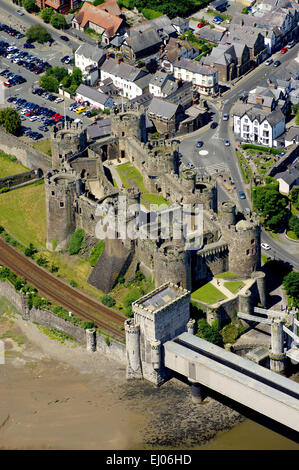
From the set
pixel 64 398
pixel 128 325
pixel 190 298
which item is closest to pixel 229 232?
pixel 190 298

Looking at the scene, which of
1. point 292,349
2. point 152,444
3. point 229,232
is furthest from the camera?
point 229,232

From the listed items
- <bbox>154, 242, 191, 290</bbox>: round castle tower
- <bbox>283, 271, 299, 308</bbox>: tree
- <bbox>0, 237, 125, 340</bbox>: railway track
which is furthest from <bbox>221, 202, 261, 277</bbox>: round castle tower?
<bbox>0, 237, 125, 340</bbox>: railway track

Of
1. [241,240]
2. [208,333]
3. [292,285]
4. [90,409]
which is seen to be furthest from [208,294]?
[90,409]

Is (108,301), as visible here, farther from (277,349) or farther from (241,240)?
(277,349)

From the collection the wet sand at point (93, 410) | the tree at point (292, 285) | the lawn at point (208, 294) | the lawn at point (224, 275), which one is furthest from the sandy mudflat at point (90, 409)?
the tree at point (292, 285)

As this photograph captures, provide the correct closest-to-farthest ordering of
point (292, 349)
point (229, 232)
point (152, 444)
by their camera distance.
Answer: point (152, 444) < point (292, 349) < point (229, 232)

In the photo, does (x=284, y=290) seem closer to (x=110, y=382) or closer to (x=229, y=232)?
(x=229, y=232)

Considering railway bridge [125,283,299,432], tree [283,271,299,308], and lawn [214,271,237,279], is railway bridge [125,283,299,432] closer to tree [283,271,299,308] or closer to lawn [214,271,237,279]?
lawn [214,271,237,279]
